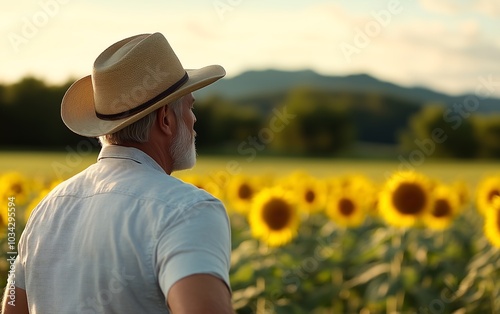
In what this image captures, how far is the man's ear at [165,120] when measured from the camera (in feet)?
8.00

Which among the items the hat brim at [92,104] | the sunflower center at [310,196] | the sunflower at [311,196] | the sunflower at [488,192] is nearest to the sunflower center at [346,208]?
the sunflower at [311,196]

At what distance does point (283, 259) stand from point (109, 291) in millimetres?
4757

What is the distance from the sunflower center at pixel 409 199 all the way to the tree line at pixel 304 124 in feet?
35.3

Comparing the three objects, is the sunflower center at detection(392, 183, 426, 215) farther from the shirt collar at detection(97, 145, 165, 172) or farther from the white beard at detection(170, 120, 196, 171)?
the shirt collar at detection(97, 145, 165, 172)

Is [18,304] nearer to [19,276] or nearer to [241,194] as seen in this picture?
[19,276]

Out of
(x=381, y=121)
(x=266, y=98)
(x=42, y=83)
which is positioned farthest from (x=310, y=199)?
→ (x=266, y=98)

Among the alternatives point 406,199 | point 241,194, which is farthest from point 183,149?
point 241,194

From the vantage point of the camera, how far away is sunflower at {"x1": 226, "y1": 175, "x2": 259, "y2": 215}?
340 inches

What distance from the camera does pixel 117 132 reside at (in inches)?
96.3

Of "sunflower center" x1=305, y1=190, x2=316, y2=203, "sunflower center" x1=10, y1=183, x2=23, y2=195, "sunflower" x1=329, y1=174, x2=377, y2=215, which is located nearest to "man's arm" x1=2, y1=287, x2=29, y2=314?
"sunflower center" x1=10, y1=183, x2=23, y2=195

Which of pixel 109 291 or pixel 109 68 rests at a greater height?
→ pixel 109 68

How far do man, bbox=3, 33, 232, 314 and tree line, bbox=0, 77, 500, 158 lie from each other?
15389mm

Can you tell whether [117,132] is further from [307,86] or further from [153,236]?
[307,86]

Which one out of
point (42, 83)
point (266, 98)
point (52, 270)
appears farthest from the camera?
point (266, 98)
